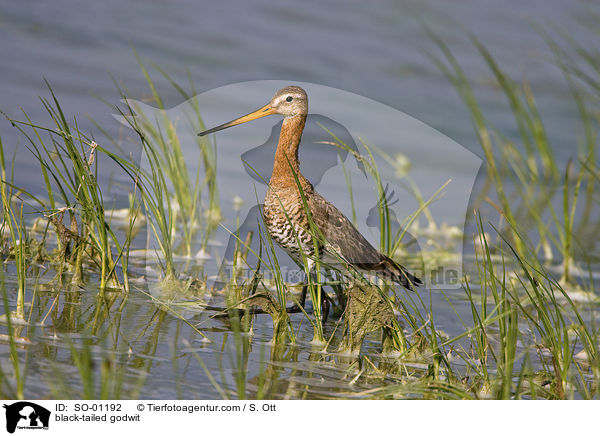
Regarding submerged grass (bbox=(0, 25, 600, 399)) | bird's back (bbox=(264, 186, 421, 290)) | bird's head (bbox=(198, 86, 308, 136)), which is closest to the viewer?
submerged grass (bbox=(0, 25, 600, 399))

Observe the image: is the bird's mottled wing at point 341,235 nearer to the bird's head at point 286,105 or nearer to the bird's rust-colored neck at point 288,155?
the bird's rust-colored neck at point 288,155

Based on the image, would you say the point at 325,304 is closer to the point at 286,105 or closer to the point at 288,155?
the point at 288,155

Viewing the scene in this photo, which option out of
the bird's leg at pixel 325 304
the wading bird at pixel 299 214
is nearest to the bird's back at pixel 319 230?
the wading bird at pixel 299 214

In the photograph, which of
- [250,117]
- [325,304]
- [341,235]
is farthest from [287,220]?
[250,117]

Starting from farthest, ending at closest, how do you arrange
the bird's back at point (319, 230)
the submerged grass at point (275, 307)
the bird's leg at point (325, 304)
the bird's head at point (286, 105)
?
the bird's head at point (286, 105)
the bird's leg at point (325, 304)
the bird's back at point (319, 230)
the submerged grass at point (275, 307)

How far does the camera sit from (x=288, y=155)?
4.56 m

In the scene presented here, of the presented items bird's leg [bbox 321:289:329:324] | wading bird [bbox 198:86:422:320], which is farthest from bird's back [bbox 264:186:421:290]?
bird's leg [bbox 321:289:329:324]

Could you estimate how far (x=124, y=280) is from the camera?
4285mm

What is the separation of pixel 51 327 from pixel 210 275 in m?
1.71

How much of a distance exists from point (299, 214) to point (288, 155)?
412 millimetres

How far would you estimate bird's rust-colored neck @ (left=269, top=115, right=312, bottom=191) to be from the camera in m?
4.50

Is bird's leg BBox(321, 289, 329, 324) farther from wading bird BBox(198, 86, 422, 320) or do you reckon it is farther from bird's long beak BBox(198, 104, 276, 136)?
bird's long beak BBox(198, 104, 276, 136)

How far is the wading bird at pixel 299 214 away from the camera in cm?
432
